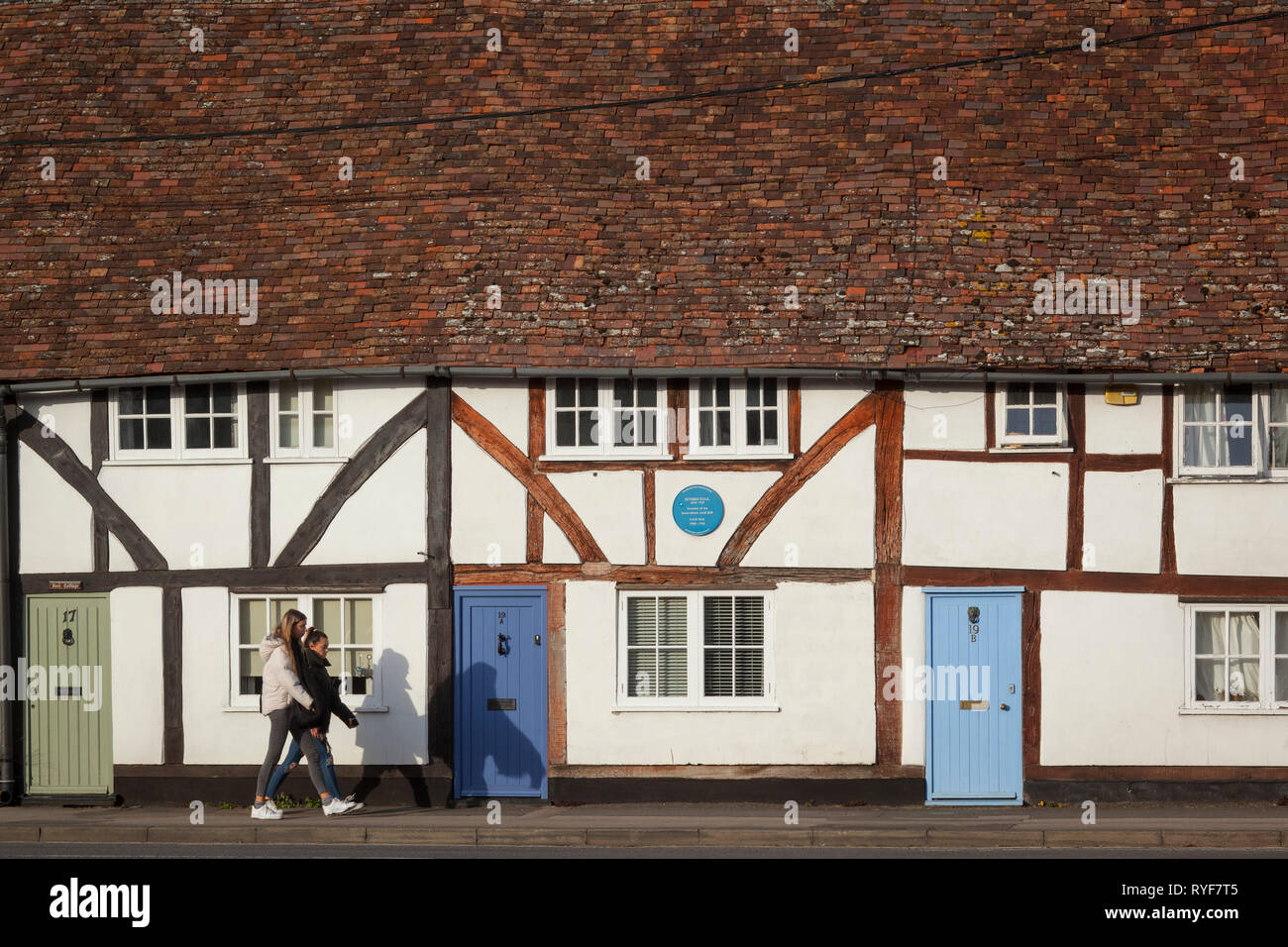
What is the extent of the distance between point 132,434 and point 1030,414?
380 inches

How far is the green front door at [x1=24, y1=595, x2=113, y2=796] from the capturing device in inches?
626

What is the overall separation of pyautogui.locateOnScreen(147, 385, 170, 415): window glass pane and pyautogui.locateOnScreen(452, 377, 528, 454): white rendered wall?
126 inches

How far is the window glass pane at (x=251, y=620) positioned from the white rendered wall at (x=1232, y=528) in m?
9.69

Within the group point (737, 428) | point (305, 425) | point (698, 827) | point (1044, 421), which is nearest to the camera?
point (698, 827)

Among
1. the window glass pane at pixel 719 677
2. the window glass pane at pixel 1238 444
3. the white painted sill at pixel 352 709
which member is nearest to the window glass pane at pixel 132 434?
the white painted sill at pixel 352 709

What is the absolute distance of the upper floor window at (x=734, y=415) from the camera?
15.5 m

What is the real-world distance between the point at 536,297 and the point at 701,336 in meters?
1.85

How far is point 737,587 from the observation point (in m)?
15.4

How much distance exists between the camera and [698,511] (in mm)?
15383

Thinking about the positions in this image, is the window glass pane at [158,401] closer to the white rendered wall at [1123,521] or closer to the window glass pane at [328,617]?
the window glass pane at [328,617]

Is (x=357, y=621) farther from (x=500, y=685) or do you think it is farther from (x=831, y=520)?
(x=831, y=520)

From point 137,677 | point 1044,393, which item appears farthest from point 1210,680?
point 137,677

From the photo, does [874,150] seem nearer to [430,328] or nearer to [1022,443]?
[1022,443]

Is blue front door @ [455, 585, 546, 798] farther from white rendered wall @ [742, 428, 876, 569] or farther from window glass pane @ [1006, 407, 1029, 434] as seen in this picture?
window glass pane @ [1006, 407, 1029, 434]
